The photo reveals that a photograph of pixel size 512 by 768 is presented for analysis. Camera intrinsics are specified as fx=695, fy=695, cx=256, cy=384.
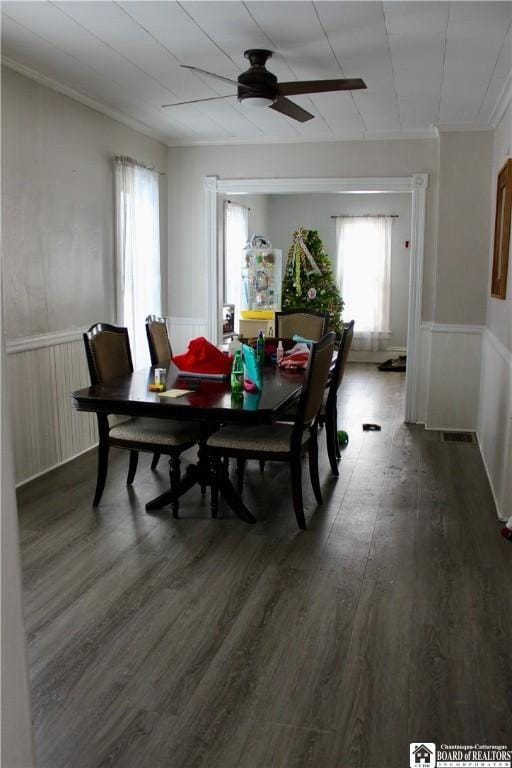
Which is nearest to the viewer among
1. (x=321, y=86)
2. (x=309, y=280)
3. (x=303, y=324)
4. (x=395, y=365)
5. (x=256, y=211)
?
(x=321, y=86)

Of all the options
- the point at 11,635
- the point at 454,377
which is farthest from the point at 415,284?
the point at 11,635

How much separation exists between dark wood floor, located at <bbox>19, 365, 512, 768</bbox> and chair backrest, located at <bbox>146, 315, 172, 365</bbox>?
0.94 meters

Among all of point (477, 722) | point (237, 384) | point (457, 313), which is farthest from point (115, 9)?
point (457, 313)

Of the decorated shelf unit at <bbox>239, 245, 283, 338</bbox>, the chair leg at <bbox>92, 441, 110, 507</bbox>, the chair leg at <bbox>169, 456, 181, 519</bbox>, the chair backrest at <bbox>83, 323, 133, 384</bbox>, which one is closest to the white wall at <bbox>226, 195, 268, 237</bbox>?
the decorated shelf unit at <bbox>239, 245, 283, 338</bbox>

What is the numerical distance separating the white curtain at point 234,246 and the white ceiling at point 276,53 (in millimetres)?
2942

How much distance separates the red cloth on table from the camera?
13.0ft

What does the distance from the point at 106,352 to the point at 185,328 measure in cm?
254

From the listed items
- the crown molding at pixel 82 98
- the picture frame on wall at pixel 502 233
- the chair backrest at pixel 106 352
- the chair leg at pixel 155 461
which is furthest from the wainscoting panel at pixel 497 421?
the crown molding at pixel 82 98

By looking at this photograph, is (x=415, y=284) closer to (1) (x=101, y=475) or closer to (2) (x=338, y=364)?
Result: (2) (x=338, y=364)

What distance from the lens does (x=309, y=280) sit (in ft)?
30.1

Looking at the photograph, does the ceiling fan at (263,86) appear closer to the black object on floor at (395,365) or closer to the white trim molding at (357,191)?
the white trim molding at (357,191)

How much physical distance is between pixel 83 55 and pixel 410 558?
317 centimetres

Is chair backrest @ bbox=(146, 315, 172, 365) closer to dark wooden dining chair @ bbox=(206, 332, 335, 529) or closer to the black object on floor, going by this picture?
dark wooden dining chair @ bbox=(206, 332, 335, 529)

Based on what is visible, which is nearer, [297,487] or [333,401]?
[297,487]
